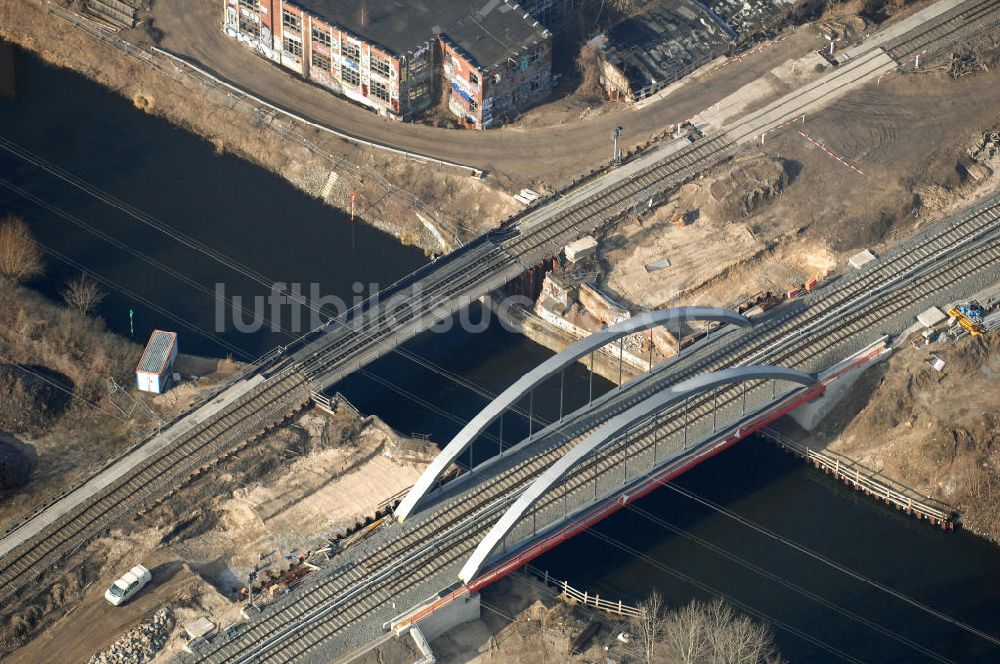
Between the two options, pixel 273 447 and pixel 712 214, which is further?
pixel 712 214

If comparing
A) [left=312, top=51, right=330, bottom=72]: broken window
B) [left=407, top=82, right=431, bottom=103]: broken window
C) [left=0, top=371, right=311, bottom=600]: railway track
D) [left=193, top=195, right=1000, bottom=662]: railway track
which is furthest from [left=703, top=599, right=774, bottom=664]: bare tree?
[left=312, top=51, right=330, bottom=72]: broken window

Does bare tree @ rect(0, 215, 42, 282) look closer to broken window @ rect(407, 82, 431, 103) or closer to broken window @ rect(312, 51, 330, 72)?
broken window @ rect(312, 51, 330, 72)

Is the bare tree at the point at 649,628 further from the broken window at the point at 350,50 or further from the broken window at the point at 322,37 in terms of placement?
the broken window at the point at 322,37

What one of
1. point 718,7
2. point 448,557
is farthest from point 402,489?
point 718,7

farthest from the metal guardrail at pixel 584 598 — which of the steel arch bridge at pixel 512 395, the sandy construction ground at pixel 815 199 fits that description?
the sandy construction ground at pixel 815 199

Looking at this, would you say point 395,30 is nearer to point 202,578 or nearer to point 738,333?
point 738,333

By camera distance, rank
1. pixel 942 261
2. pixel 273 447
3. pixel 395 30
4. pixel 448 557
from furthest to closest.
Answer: pixel 395 30 < pixel 942 261 < pixel 273 447 < pixel 448 557

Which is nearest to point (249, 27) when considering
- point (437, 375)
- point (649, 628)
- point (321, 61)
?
point (321, 61)

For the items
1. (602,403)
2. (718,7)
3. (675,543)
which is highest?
(718,7)
